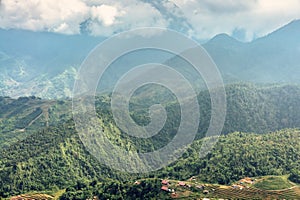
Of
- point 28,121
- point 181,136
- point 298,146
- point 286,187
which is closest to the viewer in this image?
point 286,187

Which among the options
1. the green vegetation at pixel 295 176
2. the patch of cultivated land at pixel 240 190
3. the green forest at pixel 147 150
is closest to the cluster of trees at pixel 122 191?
the green forest at pixel 147 150

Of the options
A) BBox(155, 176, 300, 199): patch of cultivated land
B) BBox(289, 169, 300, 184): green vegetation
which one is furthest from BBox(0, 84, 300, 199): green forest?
BBox(155, 176, 300, 199): patch of cultivated land

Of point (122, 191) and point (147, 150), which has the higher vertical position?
point (147, 150)

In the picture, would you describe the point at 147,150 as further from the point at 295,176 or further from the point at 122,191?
the point at 295,176

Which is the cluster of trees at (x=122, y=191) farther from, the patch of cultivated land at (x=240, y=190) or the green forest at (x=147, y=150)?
the patch of cultivated land at (x=240, y=190)

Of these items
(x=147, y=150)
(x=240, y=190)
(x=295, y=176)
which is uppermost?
(x=147, y=150)

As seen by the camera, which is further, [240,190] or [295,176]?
[295,176]

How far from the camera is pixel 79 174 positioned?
229 ft

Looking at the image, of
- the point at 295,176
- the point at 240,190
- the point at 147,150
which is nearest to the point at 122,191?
the point at 240,190

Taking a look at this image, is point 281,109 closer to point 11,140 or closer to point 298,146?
point 298,146

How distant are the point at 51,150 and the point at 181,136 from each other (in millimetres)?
37966

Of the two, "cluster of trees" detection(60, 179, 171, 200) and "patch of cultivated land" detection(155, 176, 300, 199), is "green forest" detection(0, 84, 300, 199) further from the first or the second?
"patch of cultivated land" detection(155, 176, 300, 199)

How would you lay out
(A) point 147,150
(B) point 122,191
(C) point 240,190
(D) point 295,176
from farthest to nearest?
1. (A) point 147,150
2. (D) point 295,176
3. (B) point 122,191
4. (C) point 240,190

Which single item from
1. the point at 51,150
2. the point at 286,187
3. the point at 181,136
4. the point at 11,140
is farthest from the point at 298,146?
the point at 11,140
